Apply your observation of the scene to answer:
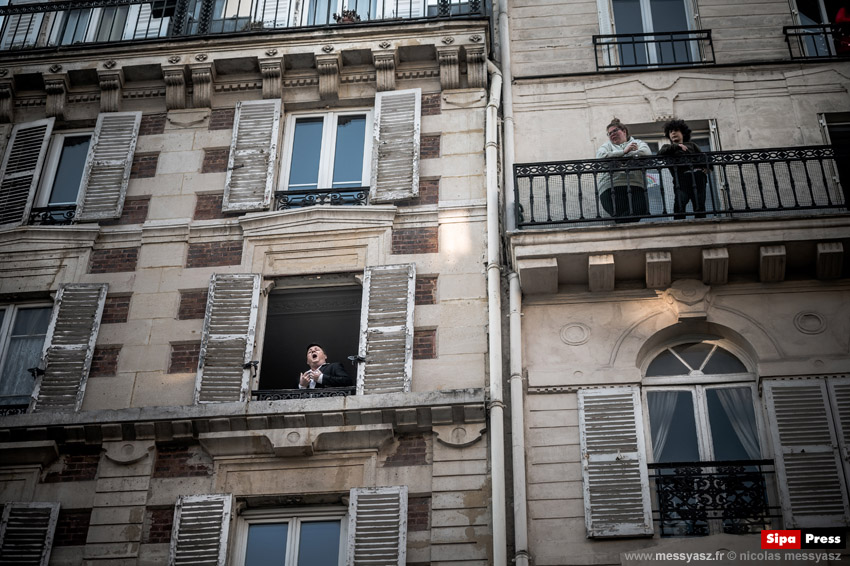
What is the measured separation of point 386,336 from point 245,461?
6.24 ft

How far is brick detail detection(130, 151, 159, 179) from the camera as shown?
43.8 ft

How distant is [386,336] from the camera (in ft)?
37.9

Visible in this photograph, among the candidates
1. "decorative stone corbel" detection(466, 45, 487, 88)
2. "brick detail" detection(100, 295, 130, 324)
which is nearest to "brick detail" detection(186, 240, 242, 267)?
"brick detail" detection(100, 295, 130, 324)

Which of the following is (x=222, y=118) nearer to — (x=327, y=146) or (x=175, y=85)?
(x=175, y=85)

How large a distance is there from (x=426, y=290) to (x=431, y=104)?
2.76 meters

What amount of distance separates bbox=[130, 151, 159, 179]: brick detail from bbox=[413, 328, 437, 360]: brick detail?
404cm

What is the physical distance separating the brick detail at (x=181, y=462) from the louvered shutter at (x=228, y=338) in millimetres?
544

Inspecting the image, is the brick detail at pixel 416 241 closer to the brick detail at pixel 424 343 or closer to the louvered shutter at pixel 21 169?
the brick detail at pixel 424 343

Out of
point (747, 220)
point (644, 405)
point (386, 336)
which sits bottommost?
point (644, 405)

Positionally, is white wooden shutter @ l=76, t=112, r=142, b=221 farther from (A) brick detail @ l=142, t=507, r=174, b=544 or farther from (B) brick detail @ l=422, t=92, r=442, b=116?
(A) brick detail @ l=142, t=507, r=174, b=544

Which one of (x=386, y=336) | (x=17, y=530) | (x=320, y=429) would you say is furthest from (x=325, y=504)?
(x=17, y=530)

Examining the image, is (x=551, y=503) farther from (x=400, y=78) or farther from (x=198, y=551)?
(x=400, y=78)

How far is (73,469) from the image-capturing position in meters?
11.1

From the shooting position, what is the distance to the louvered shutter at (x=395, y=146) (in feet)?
41.5
